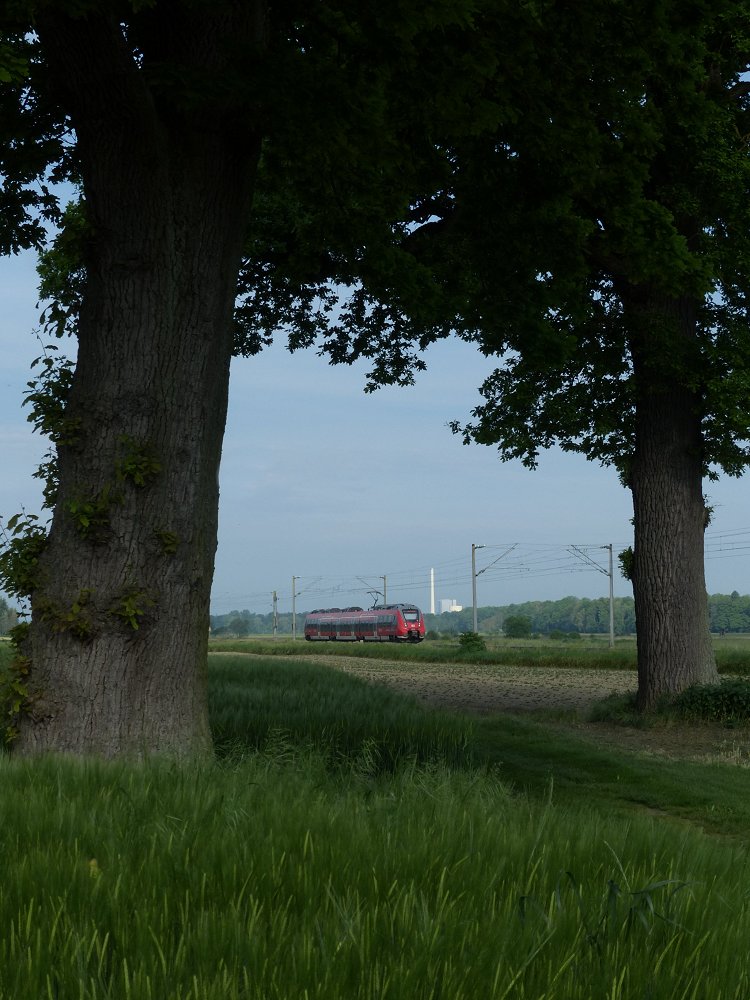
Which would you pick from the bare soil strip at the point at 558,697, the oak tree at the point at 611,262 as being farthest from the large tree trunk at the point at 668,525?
the bare soil strip at the point at 558,697

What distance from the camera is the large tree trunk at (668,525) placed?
17828 mm

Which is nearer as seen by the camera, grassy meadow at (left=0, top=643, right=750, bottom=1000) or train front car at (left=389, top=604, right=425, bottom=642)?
grassy meadow at (left=0, top=643, right=750, bottom=1000)

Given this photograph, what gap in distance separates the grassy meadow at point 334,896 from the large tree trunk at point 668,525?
42.9ft

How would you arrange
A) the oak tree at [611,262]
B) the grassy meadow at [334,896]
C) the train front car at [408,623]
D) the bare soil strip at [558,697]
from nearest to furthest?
the grassy meadow at [334,896] < the oak tree at [611,262] < the bare soil strip at [558,697] < the train front car at [408,623]

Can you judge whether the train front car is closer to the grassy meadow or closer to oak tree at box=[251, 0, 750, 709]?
oak tree at box=[251, 0, 750, 709]

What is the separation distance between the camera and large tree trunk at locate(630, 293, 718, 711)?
17.8 meters

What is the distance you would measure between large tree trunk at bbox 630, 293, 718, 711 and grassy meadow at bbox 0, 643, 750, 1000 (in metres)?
13.1

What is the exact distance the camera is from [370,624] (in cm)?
8044

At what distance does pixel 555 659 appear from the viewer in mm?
42188

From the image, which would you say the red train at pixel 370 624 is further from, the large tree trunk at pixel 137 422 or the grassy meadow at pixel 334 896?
the grassy meadow at pixel 334 896

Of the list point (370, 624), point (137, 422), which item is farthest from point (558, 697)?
point (370, 624)

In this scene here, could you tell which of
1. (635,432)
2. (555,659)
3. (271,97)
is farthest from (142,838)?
(555,659)

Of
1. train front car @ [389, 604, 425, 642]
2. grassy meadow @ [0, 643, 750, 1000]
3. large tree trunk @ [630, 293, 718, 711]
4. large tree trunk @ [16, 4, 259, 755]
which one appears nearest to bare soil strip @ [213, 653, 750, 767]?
large tree trunk @ [630, 293, 718, 711]

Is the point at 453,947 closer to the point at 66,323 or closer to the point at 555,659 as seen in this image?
the point at 66,323
